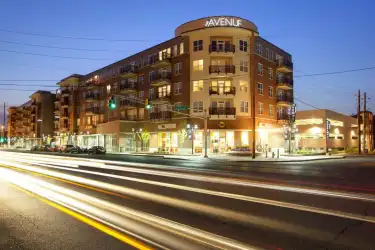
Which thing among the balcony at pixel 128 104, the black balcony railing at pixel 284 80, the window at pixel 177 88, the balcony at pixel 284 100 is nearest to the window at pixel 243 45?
the black balcony railing at pixel 284 80

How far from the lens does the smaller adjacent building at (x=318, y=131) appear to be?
56250 millimetres

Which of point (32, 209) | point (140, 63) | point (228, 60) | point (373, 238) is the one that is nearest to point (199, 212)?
point (373, 238)

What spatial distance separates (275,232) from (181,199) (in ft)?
14.3

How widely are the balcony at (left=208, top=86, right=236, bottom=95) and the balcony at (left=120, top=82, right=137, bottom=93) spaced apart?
18406mm

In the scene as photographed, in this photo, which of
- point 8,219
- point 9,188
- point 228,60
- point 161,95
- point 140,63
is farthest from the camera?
point 140,63

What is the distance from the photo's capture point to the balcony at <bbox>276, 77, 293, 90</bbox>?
54.9 meters

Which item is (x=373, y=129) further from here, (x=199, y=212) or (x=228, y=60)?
(x=199, y=212)

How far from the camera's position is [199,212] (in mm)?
8633

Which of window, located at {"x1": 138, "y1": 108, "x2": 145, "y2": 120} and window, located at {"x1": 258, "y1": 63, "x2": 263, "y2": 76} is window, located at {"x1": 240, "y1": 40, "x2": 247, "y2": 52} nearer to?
window, located at {"x1": 258, "y1": 63, "x2": 263, "y2": 76}

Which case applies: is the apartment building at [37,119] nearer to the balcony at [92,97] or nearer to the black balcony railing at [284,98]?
the balcony at [92,97]

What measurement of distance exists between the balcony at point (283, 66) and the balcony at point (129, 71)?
25.2m

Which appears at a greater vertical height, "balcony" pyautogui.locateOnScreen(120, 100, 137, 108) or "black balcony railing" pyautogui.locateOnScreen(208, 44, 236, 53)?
"black balcony railing" pyautogui.locateOnScreen(208, 44, 236, 53)

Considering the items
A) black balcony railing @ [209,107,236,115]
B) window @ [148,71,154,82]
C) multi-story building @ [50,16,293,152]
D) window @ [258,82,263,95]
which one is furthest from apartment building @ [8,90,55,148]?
window @ [258,82,263,95]

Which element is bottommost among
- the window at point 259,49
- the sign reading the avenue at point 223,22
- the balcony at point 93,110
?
the balcony at point 93,110
